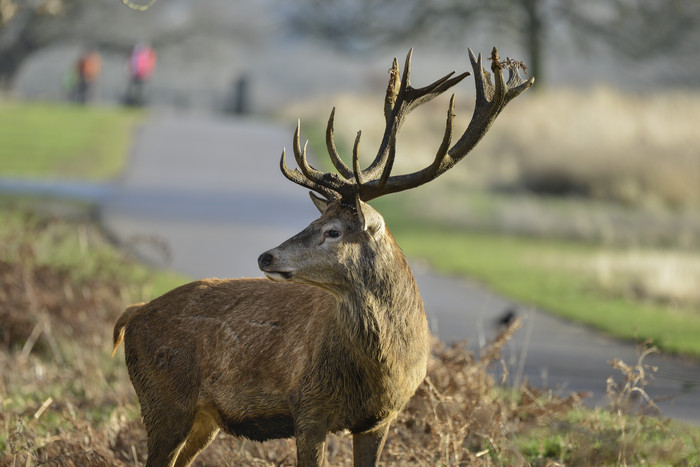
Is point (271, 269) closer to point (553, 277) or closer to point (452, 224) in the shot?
point (553, 277)

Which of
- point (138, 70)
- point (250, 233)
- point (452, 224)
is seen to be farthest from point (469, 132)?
point (138, 70)

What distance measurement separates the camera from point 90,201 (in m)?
17.2

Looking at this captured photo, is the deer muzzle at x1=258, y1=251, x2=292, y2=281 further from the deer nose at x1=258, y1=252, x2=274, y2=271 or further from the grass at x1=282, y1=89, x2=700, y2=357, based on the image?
the grass at x1=282, y1=89, x2=700, y2=357

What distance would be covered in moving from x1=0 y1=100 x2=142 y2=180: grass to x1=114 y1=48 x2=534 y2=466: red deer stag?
1698 cm

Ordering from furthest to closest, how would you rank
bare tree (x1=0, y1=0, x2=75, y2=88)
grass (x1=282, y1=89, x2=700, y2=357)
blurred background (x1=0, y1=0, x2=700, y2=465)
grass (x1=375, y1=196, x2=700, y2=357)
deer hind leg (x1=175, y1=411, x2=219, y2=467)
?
bare tree (x1=0, y1=0, x2=75, y2=88) → grass (x1=282, y1=89, x2=700, y2=357) → grass (x1=375, y1=196, x2=700, y2=357) → blurred background (x1=0, y1=0, x2=700, y2=465) → deer hind leg (x1=175, y1=411, x2=219, y2=467)

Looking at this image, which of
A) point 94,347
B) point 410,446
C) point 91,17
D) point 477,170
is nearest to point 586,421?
point 410,446

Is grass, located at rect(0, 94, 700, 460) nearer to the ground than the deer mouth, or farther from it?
nearer to the ground

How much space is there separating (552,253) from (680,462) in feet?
29.9

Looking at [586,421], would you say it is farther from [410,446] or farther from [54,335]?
[54,335]

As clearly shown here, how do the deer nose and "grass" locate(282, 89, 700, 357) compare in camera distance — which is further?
"grass" locate(282, 89, 700, 357)

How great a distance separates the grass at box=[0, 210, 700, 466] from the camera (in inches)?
201

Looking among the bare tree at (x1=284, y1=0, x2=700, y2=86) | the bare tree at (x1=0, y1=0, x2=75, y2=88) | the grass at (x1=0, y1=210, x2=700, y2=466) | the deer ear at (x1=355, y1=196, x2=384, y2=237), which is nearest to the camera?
the deer ear at (x1=355, y1=196, x2=384, y2=237)

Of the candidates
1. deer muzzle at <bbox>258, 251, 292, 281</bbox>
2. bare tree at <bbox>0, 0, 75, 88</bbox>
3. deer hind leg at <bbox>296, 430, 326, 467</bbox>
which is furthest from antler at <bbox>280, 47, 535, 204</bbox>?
bare tree at <bbox>0, 0, 75, 88</bbox>

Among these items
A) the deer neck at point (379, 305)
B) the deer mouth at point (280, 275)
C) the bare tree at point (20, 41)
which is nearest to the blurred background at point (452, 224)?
the deer neck at point (379, 305)
